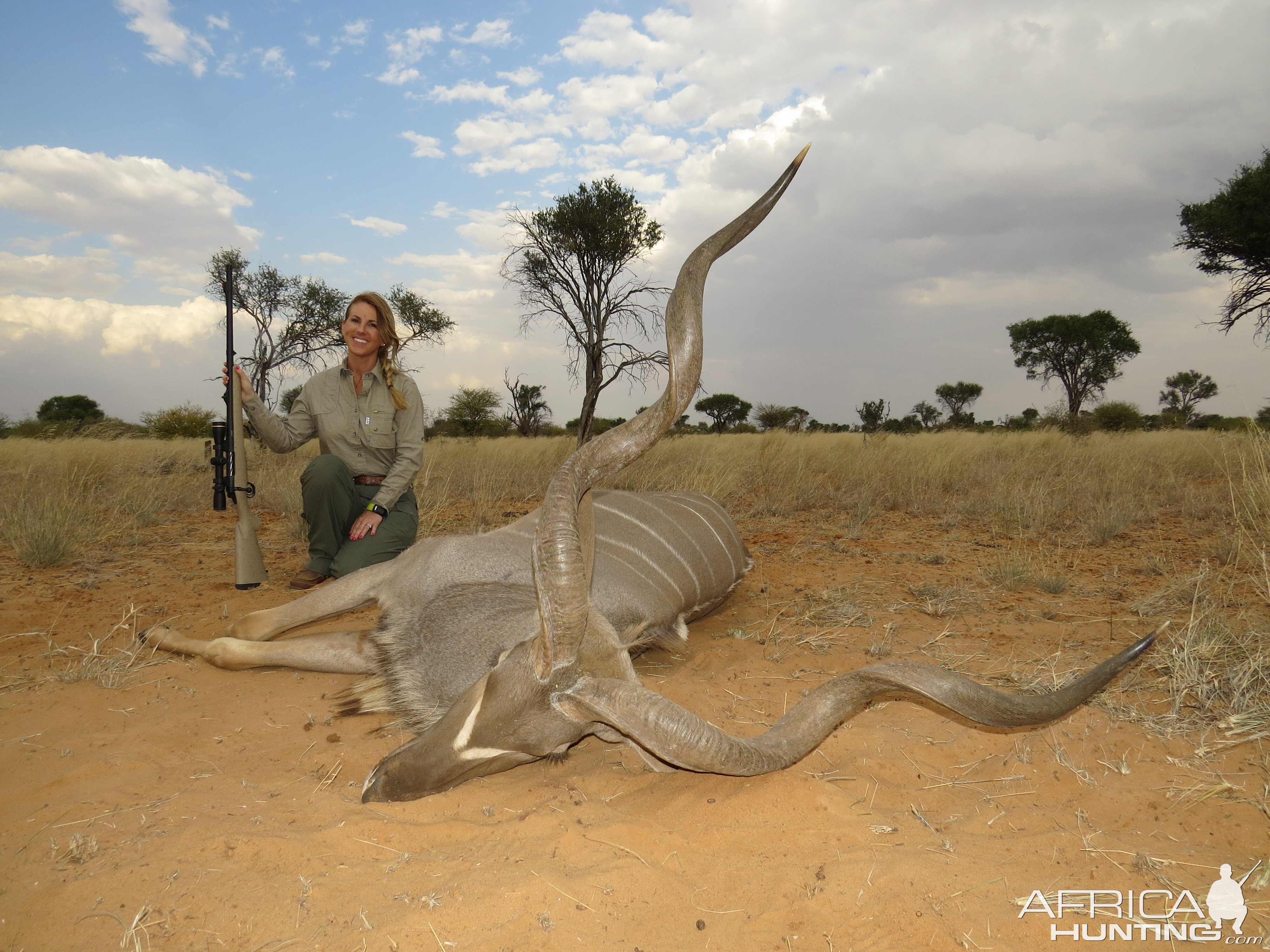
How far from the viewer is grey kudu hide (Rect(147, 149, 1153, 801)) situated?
1.74 metres

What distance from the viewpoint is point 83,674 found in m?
2.80

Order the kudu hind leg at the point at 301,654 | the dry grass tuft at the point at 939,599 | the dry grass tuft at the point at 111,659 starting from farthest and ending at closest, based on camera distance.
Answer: the dry grass tuft at the point at 939,599, the kudu hind leg at the point at 301,654, the dry grass tuft at the point at 111,659

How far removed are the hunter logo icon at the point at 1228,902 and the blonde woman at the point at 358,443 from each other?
3.60m

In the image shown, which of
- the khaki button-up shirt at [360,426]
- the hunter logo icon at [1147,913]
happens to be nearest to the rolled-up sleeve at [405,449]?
the khaki button-up shirt at [360,426]

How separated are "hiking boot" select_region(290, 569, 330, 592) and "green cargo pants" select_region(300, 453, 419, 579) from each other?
20 millimetres

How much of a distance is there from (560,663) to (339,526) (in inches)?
107

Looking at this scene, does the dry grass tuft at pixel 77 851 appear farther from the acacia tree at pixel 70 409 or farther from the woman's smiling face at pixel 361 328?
the acacia tree at pixel 70 409

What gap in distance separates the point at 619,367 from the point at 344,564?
10.5 metres

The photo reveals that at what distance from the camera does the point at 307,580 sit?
13.5ft

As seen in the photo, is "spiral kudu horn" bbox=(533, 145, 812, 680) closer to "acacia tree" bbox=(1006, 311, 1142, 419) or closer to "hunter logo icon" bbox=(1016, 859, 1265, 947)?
"hunter logo icon" bbox=(1016, 859, 1265, 947)

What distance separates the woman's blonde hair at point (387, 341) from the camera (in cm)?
413

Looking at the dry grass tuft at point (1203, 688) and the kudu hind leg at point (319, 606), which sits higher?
the kudu hind leg at point (319, 606)

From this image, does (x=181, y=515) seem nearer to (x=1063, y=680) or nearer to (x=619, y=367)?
(x=1063, y=680)

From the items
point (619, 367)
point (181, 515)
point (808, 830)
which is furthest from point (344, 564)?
point (619, 367)
